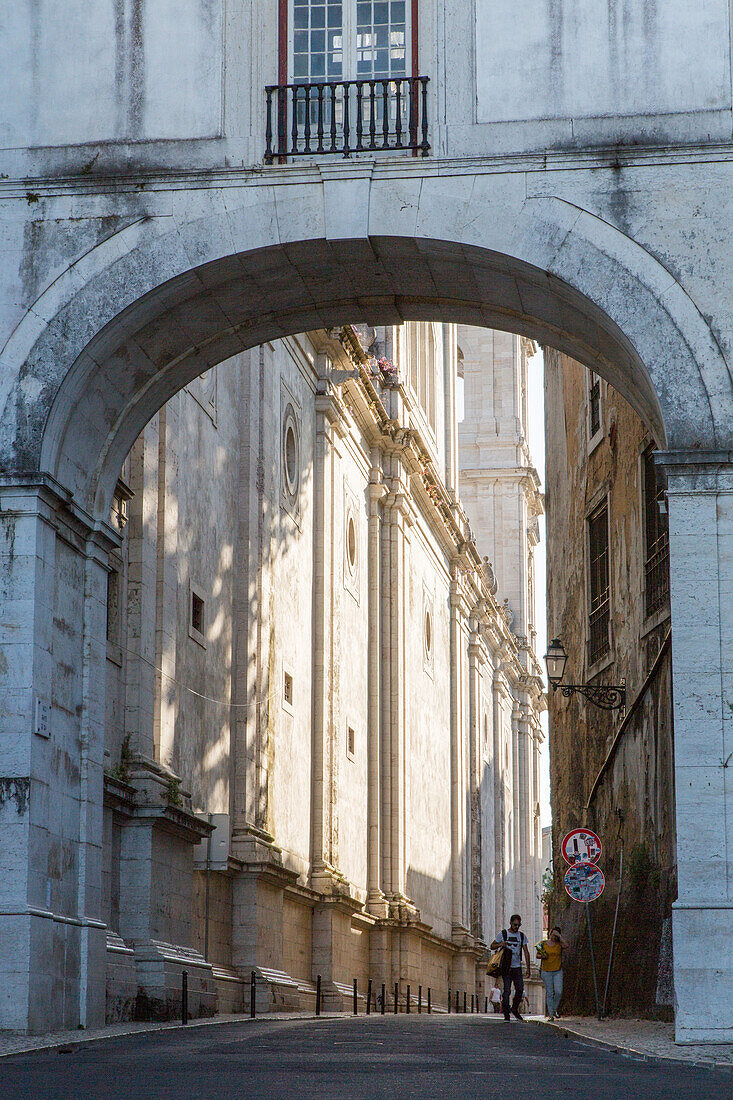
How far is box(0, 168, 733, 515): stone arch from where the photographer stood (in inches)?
654

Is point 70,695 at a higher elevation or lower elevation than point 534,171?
lower

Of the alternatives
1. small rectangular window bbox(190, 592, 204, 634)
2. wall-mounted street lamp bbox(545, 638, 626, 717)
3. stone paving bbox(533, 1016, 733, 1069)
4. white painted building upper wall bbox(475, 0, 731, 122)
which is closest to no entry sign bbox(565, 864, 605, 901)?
stone paving bbox(533, 1016, 733, 1069)

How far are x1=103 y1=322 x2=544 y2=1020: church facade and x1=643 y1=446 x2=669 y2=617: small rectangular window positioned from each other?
279 inches

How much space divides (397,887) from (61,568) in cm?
2594

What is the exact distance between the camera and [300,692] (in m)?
34.4

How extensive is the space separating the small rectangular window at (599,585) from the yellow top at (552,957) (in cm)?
496

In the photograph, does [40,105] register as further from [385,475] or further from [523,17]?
[385,475]

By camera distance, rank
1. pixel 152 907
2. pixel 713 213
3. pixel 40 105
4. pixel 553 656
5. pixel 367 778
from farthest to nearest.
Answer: pixel 367 778 < pixel 553 656 < pixel 152 907 < pixel 40 105 < pixel 713 213

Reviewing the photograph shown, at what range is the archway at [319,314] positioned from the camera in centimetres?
1587

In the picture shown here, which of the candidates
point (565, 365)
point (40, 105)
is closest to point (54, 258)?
point (40, 105)

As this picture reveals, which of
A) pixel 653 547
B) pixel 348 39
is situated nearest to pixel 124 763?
pixel 653 547

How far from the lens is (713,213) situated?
1678cm

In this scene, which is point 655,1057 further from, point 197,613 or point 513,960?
point 197,613

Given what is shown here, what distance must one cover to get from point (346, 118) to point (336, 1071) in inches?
403
